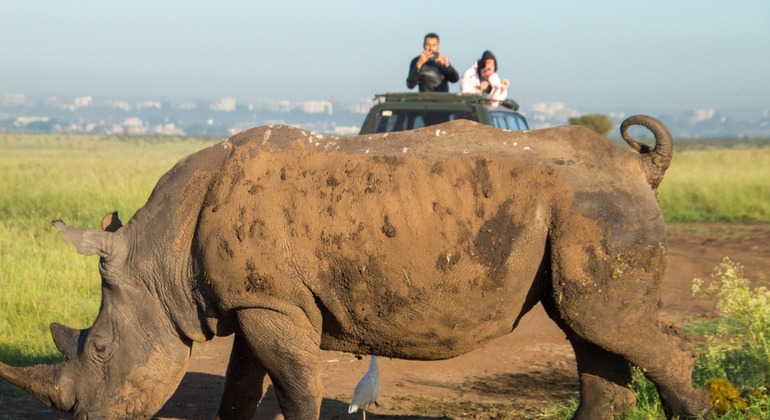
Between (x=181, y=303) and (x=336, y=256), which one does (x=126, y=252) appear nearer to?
(x=181, y=303)

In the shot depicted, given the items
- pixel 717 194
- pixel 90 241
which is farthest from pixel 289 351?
pixel 717 194

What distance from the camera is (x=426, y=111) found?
13.0 m

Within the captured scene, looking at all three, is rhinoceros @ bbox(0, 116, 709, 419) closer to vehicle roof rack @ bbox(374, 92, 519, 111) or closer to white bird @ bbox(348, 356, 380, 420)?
white bird @ bbox(348, 356, 380, 420)

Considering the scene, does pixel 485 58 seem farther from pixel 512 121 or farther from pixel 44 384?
pixel 44 384

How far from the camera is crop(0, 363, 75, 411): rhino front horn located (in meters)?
5.45

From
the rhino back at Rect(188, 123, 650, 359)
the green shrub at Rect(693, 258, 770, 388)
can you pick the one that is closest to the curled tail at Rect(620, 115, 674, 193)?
the rhino back at Rect(188, 123, 650, 359)

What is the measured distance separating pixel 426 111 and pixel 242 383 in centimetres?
743

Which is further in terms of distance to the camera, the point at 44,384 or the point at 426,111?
the point at 426,111

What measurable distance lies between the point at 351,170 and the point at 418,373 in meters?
3.19

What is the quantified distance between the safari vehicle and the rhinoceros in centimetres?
711

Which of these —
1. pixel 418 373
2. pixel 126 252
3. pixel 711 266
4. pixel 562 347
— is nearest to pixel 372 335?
pixel 126 252

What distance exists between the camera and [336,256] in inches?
205

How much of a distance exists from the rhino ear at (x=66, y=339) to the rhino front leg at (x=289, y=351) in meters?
0.97

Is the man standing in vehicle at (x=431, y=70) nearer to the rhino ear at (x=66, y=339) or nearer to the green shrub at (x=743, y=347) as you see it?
the green shrub at (x=743, y=347)
